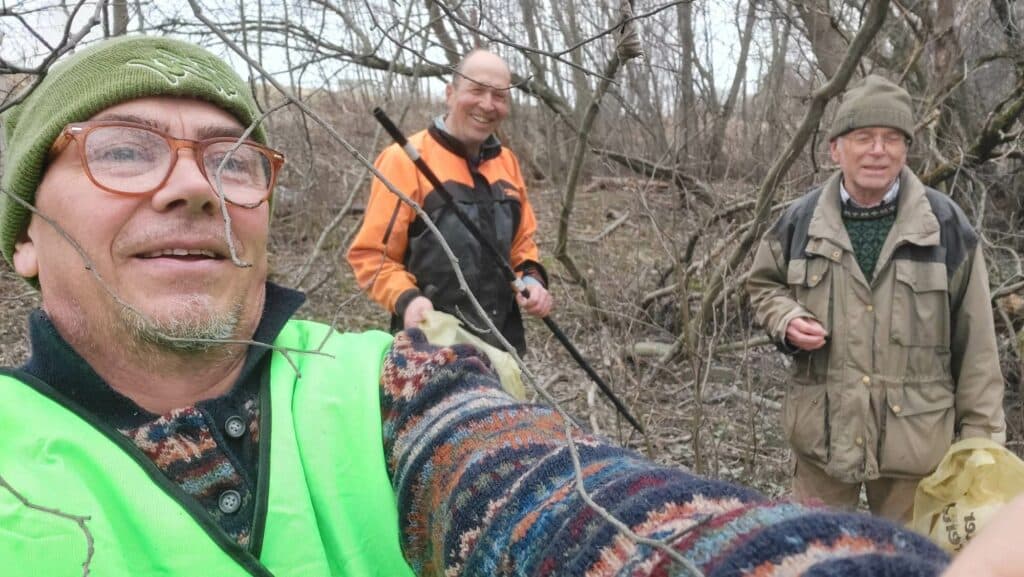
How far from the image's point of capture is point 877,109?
2.84 meters

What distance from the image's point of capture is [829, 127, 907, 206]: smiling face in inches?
110

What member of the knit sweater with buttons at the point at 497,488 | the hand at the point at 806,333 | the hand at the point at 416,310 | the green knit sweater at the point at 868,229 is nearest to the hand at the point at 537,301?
the hand at the point at 416,310

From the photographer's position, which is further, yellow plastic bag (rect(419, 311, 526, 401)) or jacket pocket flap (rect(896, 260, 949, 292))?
jacket pocket flap (rect(896, 260, 949, 292))

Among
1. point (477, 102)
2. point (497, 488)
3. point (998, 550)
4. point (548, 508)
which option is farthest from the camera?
point (477, 102)

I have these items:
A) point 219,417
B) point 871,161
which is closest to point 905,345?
point 871,161

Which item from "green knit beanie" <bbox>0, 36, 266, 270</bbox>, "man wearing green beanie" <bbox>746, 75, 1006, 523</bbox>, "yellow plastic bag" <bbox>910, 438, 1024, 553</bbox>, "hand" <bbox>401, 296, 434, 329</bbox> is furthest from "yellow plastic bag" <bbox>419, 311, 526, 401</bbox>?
"yellow plastic bag" <bbox>910, 438, 1024, 553</bbox>

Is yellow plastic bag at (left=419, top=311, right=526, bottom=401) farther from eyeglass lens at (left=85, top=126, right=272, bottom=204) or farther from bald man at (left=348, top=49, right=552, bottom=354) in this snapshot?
eyeglass lens at (left=85, top=126, right=272, bottom=204)

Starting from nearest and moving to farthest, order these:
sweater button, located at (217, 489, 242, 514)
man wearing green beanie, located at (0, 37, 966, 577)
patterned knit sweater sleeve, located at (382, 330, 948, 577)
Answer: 1. patterned knit sweater sleeve, located at (382, 330, 948, 577)
2. man wearing green beanie, located at (0, 37, 966, 577)
3. sweater button, located at (217, 489, 242, 514)

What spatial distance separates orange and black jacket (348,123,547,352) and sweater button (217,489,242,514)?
5.75 feet

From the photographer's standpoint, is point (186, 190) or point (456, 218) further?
point (456, 218)

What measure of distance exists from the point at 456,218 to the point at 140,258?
1865 mm

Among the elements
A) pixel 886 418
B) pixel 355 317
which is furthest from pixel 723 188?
pixel 355 317

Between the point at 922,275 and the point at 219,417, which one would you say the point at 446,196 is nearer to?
the point at 219,417

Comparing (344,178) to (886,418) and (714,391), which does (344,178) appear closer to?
(714,391)
